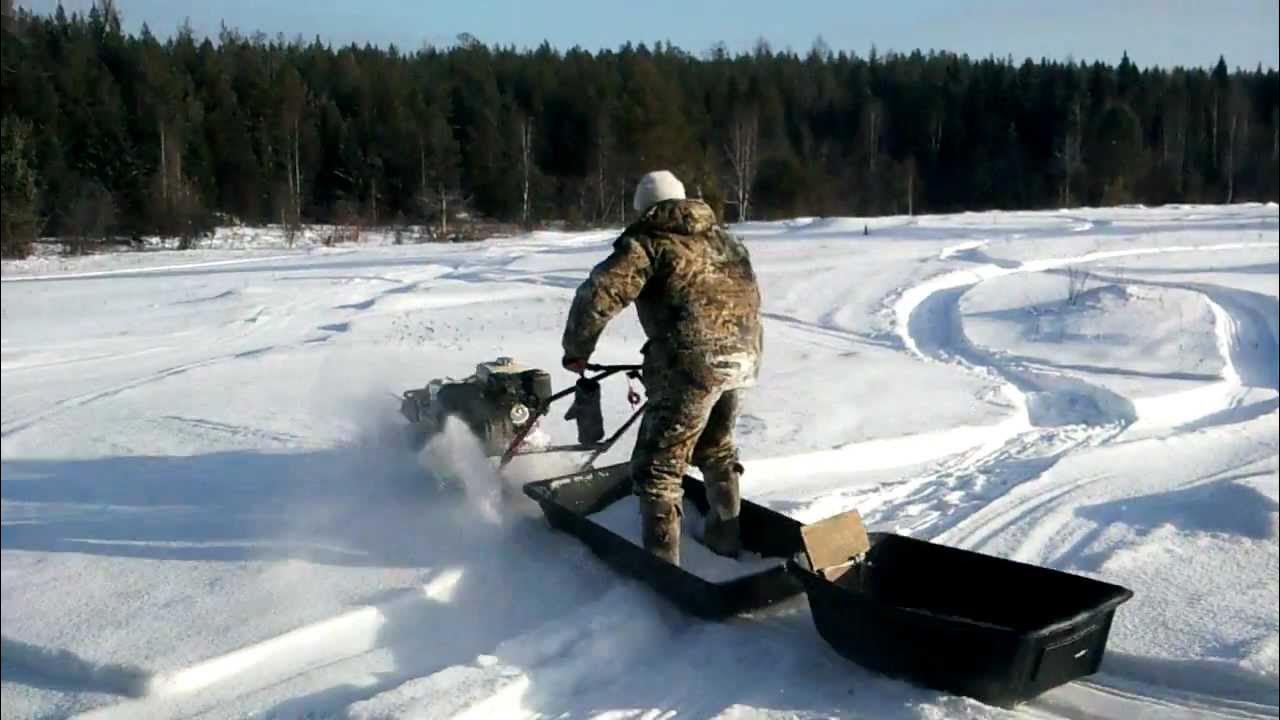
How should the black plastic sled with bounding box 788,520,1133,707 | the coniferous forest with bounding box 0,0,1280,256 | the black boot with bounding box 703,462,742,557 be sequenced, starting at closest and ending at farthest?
the black plastic sled with bounding box 788,520,1133,707 → the black boot with bounding box 703,462,742,557 → the coniferous forest with bounding box 0,0,1280,256

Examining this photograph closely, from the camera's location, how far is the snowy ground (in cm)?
419

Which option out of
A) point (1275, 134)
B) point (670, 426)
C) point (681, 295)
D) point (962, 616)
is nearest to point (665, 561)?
point (670, 426)

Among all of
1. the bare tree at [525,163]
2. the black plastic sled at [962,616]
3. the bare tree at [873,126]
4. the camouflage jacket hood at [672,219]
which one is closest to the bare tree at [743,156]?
the bare tree at [525,163]

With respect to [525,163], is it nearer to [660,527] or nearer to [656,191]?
[656,191]

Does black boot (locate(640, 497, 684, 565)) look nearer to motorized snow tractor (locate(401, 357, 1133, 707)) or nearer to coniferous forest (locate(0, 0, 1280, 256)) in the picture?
motorized snow tractor (locate(401, 357, 1133, 707))

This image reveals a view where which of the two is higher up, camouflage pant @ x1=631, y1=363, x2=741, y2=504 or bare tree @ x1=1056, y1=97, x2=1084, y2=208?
bare tree @ x1=1056, y1=97, x2=1084, y2=208

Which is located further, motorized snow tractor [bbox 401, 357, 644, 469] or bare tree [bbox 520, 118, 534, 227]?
bare tree [bbox 520, 118, 534, 227]

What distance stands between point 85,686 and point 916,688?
3.08 metres

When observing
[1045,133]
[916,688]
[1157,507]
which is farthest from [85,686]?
[1045,133]

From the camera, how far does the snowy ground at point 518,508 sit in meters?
4.19

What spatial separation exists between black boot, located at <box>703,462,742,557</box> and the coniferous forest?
3.62 metres

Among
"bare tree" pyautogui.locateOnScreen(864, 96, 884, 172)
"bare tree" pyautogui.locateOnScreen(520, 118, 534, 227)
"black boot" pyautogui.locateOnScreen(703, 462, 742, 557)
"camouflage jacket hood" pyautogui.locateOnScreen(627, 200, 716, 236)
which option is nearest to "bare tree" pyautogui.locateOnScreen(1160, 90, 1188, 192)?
"bare tree" pyautogui.locateOnScreen(864, 96, 884, 172)

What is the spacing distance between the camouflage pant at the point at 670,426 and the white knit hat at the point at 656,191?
2.32 feet

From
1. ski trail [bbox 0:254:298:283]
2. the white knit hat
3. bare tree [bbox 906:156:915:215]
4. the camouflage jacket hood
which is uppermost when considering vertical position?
bare tree [bbox 906:156:915:215]
